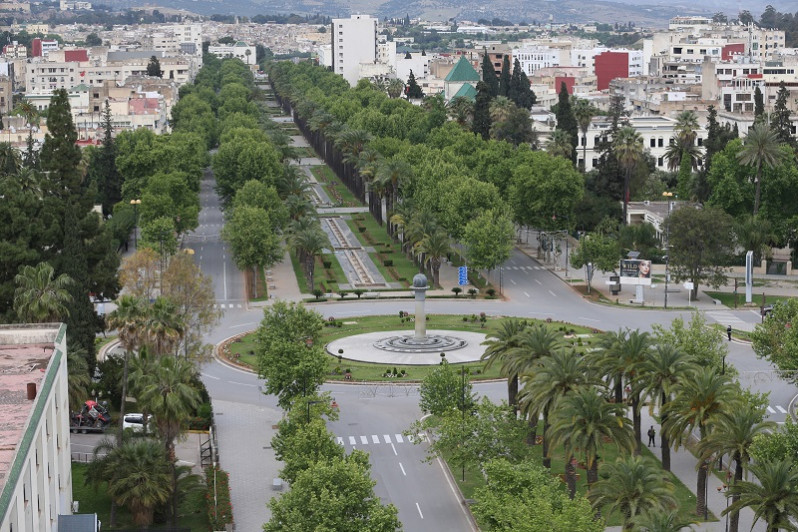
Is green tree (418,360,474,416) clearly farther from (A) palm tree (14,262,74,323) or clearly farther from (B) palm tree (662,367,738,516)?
(A) palm tree (14,262,74,323)

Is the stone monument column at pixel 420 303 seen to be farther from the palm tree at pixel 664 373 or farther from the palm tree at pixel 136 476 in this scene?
the palm tree at pixel 136 476

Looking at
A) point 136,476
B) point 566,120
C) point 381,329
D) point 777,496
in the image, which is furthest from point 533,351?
point 566,120

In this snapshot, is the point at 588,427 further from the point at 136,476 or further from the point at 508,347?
the point at 136,476

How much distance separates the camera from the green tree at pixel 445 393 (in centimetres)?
7831

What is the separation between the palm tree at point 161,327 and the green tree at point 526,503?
1912 centimetres

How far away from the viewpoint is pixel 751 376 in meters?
95.2

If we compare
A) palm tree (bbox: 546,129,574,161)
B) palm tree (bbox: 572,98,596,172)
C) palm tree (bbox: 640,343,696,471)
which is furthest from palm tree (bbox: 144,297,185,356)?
palm tree (bbox: 572,98,596,172)

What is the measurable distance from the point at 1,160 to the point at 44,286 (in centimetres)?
6439

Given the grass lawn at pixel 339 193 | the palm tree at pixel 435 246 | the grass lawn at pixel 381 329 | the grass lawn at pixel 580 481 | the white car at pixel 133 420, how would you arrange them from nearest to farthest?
the grass lawn at pixel 580 481 < the white car at pixel 133 420 < the grass lawn at pixel 381 329 < the palm tree at pixel 435 246 < the grass lawn at pixel 339 193

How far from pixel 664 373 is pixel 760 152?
58.4 m

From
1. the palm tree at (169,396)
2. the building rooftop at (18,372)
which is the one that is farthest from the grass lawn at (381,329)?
the building rooftop at (18,372)

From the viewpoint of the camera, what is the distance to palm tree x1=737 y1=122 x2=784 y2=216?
417 ft

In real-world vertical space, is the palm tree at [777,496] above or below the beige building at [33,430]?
below

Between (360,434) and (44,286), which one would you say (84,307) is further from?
(360,434)
